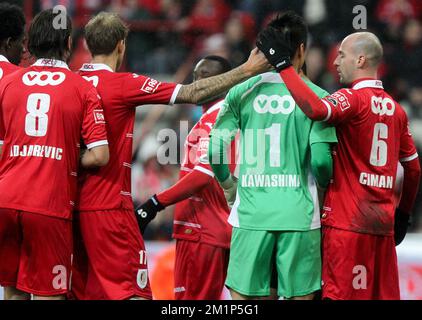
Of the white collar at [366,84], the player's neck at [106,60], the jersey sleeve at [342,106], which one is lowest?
the jersey sleeve at [342,106]

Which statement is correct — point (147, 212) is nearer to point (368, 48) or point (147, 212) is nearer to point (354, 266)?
point (354, 266)

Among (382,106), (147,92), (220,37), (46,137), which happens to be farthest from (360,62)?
(220,37)

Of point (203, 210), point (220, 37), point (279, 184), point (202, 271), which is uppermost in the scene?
point (220, 37)

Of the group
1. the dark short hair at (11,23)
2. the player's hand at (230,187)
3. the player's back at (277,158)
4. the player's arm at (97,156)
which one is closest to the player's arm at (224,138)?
the player's hand at (230,187)

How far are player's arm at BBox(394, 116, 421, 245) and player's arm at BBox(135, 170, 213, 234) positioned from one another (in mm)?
1309

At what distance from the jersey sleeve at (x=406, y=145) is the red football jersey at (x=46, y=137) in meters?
1.88

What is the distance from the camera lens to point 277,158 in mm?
5328

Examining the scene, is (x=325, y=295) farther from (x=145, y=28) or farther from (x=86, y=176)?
(x=145, y=28)

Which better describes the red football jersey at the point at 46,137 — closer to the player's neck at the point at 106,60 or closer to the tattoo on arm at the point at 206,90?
the player's neck at the point at 106,60

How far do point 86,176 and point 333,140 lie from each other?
148cm

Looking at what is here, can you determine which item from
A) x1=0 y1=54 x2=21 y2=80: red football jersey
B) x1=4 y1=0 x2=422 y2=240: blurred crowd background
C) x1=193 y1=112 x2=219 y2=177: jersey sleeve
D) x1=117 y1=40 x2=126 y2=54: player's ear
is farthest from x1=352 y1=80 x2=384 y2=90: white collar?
x1=4 y1=0 x2=422 y2=240: blurred crowd background

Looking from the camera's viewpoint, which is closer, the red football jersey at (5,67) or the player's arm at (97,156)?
the player's arm at (97,156)

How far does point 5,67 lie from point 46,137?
0.78m

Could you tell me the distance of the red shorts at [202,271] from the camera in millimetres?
6543
